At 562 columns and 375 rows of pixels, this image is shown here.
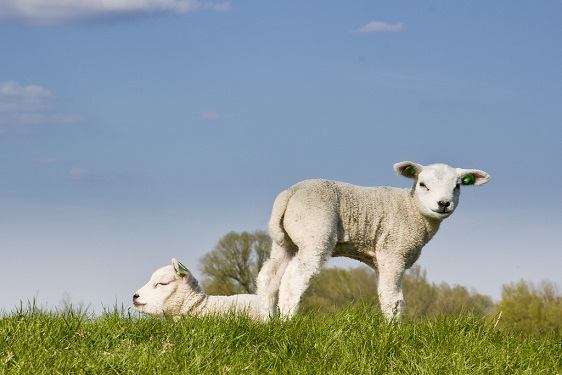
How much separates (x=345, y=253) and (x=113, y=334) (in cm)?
366

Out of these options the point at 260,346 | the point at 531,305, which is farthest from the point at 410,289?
the point at 260,346

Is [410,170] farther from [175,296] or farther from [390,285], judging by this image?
[175,296]

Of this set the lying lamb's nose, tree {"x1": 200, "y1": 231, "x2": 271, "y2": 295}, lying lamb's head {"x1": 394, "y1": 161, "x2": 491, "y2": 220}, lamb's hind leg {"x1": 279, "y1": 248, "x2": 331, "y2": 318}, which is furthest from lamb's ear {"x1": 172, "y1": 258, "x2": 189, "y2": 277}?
tree {"x1": 200, "y1": 231, "x2": 271, "y2": 295}

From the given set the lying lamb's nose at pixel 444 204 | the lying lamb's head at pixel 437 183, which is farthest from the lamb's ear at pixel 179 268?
the lying lamb's nose at pixel 444 204

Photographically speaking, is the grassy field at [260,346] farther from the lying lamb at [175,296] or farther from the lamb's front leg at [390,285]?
the lying lamb at [175,296]

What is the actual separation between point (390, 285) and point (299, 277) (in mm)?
1246

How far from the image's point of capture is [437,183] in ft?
35.2

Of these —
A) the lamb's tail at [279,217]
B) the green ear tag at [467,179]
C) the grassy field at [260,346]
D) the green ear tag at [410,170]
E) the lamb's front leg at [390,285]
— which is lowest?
the grassy field at [260,346]

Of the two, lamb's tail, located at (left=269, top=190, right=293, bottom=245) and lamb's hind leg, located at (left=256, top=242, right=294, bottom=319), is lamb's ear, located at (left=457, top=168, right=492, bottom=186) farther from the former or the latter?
lamb's hind leg, located at (left=256, top=242, right=294, bottom=319)

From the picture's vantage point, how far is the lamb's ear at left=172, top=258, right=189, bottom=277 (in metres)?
10.9

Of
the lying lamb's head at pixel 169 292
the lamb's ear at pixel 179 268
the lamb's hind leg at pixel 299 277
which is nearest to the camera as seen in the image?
the lamb's hind leg at pixel 299 277

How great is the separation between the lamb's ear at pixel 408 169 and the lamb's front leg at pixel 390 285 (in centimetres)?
110

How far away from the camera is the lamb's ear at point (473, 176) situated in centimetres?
1101

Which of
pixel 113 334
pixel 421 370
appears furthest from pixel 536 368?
pixel 113 334
